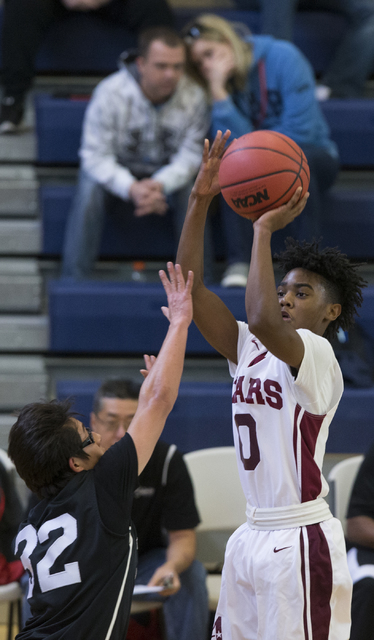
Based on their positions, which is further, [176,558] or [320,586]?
[176,558]

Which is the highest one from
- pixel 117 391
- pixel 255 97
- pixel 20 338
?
pixel 255 97

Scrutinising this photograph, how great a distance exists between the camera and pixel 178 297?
225 cm

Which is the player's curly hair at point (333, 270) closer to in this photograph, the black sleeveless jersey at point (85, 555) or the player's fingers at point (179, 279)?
the player's fingers at point (179, 279)

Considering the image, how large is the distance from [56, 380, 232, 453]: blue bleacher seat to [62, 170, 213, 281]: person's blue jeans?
88 cm

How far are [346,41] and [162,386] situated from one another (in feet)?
14.6

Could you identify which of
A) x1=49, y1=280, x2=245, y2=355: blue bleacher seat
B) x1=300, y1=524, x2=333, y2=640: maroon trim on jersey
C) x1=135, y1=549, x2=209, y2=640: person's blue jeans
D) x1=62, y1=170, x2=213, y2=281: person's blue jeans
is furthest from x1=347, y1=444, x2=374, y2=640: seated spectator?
x1=62, y1=170, x2=213, y2=281: person's blue jeans

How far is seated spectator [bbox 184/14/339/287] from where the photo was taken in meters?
4.82

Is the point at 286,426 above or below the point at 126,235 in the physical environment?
above

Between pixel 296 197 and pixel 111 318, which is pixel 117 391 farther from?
pixel 296 197

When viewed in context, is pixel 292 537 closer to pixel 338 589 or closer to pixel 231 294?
pixel 338 589

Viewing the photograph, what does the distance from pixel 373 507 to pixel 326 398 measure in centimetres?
142

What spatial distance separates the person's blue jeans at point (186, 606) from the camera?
329 centimetres

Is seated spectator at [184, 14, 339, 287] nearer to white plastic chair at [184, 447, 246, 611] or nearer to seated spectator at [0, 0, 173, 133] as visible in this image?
seated spectator at [0, 0, 173, 133]

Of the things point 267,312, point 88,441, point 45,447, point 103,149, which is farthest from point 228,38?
point 45,447
